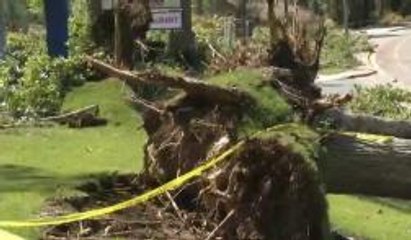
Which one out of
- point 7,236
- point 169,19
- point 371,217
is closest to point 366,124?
point 371,217

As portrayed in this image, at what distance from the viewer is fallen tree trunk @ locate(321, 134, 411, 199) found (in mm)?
8531

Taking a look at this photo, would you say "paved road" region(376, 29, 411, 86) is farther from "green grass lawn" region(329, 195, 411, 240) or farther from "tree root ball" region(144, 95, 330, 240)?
"tree root ball" region(144, 95, 330, 240)

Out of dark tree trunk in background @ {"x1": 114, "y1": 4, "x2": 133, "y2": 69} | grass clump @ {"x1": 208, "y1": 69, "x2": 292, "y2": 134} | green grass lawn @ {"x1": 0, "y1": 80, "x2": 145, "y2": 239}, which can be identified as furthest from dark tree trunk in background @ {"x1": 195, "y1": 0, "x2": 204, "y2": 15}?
grass clump @ {"x1": 208, "y1": 69, "x2": 292, "y2": 134}

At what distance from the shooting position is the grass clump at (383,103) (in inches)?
653

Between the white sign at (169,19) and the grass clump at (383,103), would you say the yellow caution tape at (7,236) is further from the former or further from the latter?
the white sign at (169,19)

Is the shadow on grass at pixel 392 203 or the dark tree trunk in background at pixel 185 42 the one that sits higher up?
the dark tree trunk in background at pixel 185 42

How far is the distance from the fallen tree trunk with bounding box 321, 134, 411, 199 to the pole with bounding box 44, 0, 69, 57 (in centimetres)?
1181

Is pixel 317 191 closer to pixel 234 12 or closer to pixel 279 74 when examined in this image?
pixel 279 74

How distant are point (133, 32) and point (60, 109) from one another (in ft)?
6.31

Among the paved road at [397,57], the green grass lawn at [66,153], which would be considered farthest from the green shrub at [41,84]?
the paved road at [397,57]

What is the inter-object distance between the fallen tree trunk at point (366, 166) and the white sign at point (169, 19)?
10778 mm

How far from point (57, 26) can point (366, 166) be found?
12349 mm

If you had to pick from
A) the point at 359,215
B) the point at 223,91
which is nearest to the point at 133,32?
the point at 359,215

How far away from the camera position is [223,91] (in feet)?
27.9
